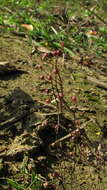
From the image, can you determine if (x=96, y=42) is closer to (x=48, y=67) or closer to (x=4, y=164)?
(x=48, y=67)

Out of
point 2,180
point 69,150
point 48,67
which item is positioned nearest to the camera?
point 2,180

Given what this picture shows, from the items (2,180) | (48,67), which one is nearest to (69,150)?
(2,180)

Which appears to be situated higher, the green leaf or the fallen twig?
the fallen twig

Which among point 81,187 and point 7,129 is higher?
point 7,129

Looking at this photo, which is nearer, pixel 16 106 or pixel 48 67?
pixel 16 106

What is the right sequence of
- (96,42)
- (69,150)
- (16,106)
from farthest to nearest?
(96,42), (16,106), (69,150)

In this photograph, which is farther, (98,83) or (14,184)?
(98,83)

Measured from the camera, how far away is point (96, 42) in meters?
5.68

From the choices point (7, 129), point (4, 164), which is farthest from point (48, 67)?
point (4, 164)

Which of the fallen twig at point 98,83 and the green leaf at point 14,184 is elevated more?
the fallen twig at point 98,83

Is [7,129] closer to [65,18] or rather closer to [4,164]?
[4,164]

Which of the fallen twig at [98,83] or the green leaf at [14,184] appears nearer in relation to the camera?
the green leaf at [14,184]

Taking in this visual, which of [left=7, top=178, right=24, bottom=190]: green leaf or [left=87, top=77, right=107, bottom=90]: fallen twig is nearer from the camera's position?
[left=7, top=178, right=24, bottom=190]: green leaf

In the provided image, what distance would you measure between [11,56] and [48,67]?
526mm
